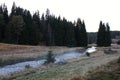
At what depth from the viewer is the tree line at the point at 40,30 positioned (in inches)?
3263

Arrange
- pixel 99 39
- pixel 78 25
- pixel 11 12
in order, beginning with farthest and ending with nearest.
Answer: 1. pixel 78 25
2. pixel 99 39
3. pixel 11 12

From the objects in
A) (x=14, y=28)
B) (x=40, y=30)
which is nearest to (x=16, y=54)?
(x=14, y=28)

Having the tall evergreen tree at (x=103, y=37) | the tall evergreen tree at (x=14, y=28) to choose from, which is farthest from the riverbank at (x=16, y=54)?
the tall evergreen tree at (x=103, y=37)

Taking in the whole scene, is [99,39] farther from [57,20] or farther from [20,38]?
[20,38]

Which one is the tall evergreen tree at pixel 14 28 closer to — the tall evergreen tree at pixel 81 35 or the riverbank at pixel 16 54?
the riverbank at pixel 16 54

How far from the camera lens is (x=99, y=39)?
100750 millimetres

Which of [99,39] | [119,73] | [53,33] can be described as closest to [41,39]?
[53,33]

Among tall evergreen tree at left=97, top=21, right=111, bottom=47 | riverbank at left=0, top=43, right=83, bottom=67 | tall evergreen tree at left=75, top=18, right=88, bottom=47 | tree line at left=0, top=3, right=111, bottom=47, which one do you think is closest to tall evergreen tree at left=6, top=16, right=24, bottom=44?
tree line at left=0, top=3, right=111, bottom=47

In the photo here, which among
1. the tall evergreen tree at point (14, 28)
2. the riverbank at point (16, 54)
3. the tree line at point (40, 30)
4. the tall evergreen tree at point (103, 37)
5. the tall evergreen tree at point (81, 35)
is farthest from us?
the tall evergreen tree at point (81, 35)

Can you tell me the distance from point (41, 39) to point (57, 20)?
11.8 m

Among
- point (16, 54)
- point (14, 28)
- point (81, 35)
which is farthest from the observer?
point (81, 35)

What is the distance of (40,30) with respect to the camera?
323 ft

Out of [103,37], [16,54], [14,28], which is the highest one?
[14,28]

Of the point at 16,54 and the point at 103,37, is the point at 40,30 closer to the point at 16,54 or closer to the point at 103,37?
the point at 103,37
